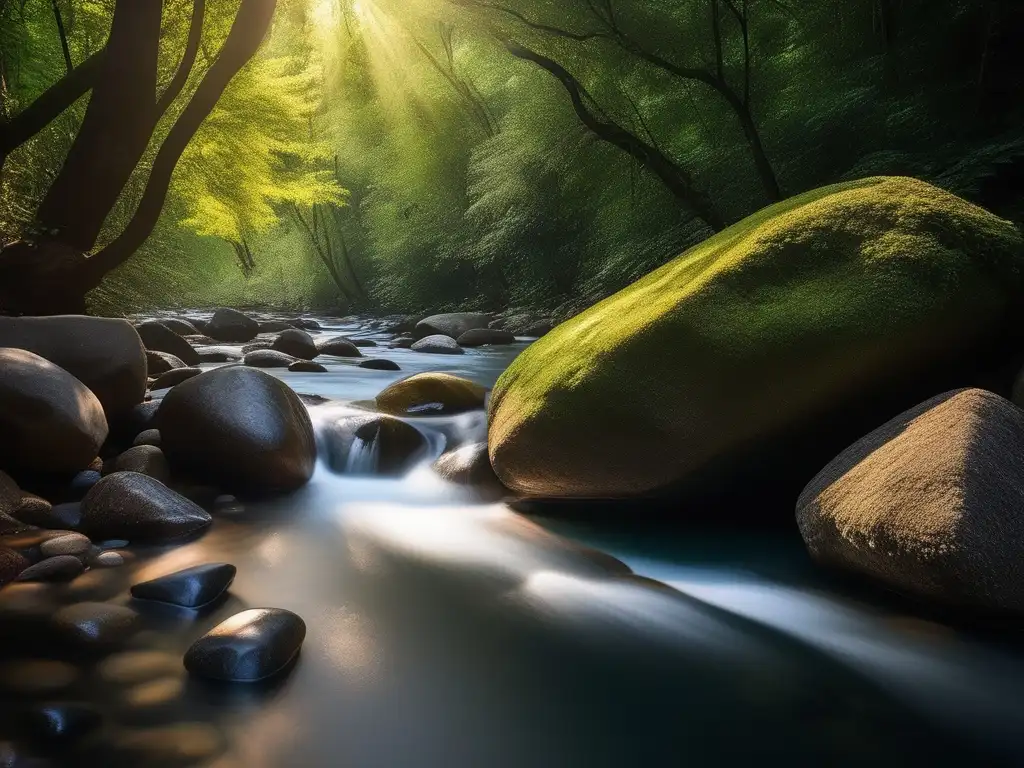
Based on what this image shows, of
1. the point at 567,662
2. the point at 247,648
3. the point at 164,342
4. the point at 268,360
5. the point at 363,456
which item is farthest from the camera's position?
the point at 268,360

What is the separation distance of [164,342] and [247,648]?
7.18 m

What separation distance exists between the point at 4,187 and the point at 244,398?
14.8 feet

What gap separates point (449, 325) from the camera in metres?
14.6

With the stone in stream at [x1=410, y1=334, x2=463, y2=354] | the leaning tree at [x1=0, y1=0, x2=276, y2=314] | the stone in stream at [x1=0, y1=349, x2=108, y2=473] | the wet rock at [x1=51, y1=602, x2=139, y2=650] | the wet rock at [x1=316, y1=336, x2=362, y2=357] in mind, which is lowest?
the stone in stream at [x1=410, y1=334, x2=463, y2=354]

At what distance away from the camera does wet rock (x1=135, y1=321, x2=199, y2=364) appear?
8250 millimetres

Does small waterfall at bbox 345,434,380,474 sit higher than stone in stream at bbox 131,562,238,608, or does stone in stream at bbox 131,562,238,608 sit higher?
stone in stream at bbox 131,562,238,608

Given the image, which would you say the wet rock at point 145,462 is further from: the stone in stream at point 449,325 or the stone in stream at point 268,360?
the stone in stream at point 449,325

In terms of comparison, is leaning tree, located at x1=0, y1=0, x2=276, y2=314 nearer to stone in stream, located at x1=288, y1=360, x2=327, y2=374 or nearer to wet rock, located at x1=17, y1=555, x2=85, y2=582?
stone in stream, located at x1=288, y1=360, x2=327, y2=374

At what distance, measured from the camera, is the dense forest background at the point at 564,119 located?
8438 mm

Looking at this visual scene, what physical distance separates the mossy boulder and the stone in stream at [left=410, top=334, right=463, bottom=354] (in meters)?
8.35

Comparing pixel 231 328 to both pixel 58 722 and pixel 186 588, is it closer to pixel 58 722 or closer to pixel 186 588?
pixel 186 588

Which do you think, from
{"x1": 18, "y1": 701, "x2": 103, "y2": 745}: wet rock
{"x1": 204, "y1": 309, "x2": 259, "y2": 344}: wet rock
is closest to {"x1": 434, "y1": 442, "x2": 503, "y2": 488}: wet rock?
{"x1": 18, "y1": 701, "x2": 103, "y2": 745}: wet rock

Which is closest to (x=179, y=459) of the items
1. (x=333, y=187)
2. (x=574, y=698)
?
(x=574, y=698)

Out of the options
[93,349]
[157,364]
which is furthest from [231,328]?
[93,349]
